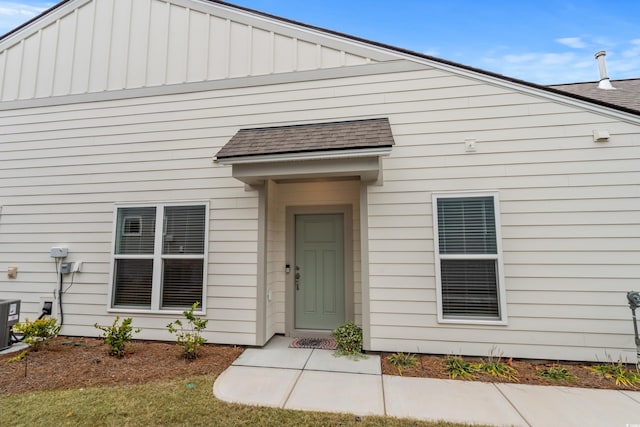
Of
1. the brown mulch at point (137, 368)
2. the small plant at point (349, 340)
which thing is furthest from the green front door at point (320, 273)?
the brown mulch at point (137, 368)

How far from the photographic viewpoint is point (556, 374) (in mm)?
3387

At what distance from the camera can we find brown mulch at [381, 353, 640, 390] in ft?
10.6

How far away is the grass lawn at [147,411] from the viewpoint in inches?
99.9

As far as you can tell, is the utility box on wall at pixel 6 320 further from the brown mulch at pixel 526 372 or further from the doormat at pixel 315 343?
the brown mulch at pixel 526 372

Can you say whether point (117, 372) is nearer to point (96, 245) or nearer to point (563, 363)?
point (96, 245)

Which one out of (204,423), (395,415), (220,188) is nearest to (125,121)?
(220,188)

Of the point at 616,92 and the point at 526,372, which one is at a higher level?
the point at 616,92

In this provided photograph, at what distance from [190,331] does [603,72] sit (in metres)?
10.1

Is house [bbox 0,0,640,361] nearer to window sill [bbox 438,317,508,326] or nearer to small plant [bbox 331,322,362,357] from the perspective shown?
window sill [bbox 438,317,508,326]

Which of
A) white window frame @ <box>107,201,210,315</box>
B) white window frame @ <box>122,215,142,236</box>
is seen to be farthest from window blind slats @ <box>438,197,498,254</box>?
white window frame @ <box>122,215,142,236</box>

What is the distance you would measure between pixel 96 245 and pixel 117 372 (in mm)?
2388

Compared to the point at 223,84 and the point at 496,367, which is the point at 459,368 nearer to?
the point at 496,367

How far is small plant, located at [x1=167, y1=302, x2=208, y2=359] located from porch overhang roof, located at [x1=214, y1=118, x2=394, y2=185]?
83.4 inches

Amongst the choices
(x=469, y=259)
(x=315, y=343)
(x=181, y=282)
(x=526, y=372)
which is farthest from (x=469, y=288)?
(x=181, y=282)
